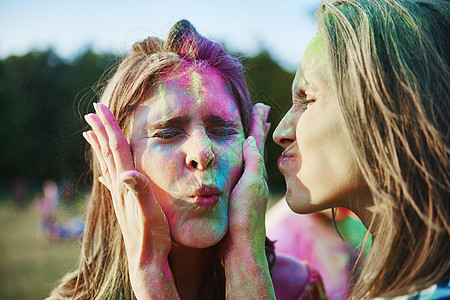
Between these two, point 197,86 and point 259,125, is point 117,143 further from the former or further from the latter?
point 259,125

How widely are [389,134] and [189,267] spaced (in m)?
1.29

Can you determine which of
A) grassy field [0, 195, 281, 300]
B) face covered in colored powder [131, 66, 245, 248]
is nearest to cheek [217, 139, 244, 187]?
face covered in colored powder [131, 66, 245, 248]

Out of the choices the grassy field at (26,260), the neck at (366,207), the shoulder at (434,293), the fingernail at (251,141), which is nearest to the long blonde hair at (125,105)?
the fingernail at (251,141)

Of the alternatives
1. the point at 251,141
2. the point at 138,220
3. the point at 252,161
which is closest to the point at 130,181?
the point at 138,220

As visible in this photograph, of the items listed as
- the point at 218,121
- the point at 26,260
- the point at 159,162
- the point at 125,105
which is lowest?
the point at 26,260

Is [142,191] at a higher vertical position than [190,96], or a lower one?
lower

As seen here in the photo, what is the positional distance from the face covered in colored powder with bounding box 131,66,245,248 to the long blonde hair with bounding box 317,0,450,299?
0.66m

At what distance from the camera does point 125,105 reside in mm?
2133

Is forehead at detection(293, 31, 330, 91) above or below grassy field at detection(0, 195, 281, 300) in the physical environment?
above

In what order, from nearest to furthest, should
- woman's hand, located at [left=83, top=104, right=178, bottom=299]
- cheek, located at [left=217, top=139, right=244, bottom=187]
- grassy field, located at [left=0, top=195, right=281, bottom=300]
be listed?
woman's hand, located at [left=83, top=104, right=178, bottom=299] < cheek, located at [left=217, top=139, right=244, bottom=187] < grassy field, located at [left=0, top=195, right=281, bottom=300]

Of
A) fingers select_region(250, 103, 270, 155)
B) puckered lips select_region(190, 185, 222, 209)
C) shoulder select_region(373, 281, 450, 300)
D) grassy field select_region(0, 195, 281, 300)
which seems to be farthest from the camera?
grassy field select_region(0, 195, 281, 300)

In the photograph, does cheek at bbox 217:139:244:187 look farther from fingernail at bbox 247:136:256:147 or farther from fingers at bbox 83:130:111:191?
fingers at bbox 83:130:111:191

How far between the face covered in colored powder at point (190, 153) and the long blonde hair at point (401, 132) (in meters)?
0.66

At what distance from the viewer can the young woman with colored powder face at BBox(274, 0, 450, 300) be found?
164 centimetres
